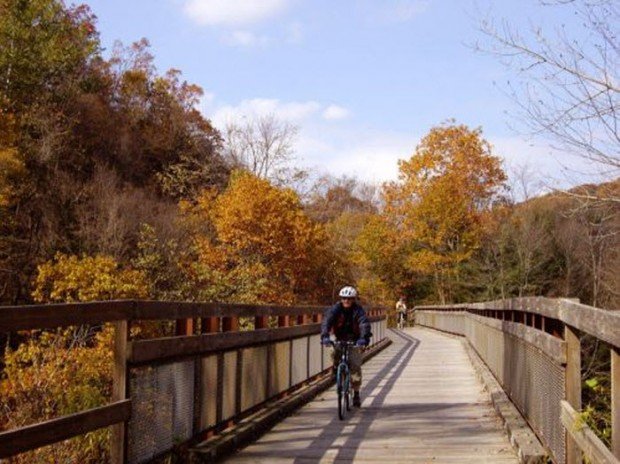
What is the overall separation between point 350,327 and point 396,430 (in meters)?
2.67

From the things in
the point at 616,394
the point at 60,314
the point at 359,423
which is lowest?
the point at 359,423

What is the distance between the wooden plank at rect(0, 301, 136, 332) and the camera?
4020mm

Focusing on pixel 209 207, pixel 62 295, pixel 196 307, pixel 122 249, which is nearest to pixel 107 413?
pixel 196 307

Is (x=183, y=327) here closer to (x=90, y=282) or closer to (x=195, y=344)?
(x=195, y=344)

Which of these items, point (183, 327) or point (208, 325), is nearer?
point (183, 327)

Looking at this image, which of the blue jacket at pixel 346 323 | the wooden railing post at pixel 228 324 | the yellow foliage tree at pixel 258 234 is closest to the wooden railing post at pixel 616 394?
the wooden railing post at pixel 228 324

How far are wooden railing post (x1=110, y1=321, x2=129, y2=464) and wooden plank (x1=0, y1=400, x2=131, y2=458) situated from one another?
85mm

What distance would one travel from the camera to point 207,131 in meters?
62.5

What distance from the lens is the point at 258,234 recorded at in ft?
141

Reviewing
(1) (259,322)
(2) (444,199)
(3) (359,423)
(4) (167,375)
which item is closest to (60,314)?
(4) (167,375)

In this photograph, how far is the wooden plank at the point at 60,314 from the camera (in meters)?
4.02

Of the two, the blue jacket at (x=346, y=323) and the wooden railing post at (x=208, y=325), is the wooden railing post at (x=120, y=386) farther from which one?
the blue jacket at (x=346, y=323)

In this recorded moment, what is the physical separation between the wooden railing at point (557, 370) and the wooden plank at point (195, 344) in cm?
279

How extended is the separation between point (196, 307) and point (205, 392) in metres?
0.77
